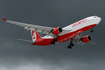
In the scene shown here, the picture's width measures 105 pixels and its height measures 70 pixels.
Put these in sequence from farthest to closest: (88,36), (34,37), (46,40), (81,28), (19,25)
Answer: (34,37) → (88,36) → (46,40) → (81,28) → (19,25)

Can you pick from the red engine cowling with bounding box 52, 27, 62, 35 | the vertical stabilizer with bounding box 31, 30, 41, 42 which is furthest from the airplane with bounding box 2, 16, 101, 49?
the vertical stabilizer with bounding box 31, 30, 41, 42

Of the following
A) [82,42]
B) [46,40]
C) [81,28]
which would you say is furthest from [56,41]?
[82,42]

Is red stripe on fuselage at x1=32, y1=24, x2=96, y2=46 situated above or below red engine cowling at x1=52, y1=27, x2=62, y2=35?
below

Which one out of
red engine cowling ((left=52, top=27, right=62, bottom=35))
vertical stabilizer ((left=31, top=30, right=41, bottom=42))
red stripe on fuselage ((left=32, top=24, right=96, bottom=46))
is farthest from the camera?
vertical stabilizer ((left=31, top=30, right=41, bottom=42))

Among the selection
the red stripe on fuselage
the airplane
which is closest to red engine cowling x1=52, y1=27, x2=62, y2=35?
the airplane

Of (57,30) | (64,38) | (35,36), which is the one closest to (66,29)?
(64,38)

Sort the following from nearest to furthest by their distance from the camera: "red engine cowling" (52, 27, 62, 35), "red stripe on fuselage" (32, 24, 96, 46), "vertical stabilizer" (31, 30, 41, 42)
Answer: "red engine cowling" (52, 27, 62, 35)
"red stripe on fuselage" (32, 24, 96, 46)
"vertical stabilizer" (31, 30, 41, 42)

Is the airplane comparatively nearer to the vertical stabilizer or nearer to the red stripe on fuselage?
the red stripe on fuselage

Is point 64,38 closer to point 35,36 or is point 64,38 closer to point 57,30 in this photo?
point 57,30

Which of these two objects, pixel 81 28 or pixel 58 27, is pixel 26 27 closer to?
pixel 58 27

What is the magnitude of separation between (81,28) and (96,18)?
237 inches

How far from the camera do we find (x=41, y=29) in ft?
212

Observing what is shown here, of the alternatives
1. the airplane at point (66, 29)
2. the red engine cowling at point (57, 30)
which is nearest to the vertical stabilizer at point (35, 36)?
the airplane at point (66, 29)

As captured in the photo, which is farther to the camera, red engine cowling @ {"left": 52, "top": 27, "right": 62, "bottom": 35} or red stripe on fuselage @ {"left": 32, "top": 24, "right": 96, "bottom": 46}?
red stripe on fuselage @ {"left": 32, "top": 24, "right": 96, "bottom": 46}
